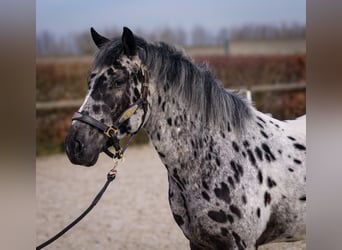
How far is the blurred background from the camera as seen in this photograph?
1991mm

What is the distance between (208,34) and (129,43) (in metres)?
0.97

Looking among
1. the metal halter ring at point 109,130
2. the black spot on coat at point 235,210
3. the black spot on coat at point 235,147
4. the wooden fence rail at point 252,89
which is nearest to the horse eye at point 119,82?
the metal halter ring at point 109,130

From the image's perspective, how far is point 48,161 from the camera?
3125 mm

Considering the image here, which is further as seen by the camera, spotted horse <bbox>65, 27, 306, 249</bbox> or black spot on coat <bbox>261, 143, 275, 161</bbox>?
black spot on coat <bbox>261, 143, 275, 161</bbox>

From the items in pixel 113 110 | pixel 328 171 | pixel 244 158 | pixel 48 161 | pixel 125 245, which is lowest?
pixel 125 245

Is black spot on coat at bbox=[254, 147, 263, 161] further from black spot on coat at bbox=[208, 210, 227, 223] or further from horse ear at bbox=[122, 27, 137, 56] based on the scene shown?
horse ear at bbox=[122, 27, 137, 56]

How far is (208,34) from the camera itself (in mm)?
2203

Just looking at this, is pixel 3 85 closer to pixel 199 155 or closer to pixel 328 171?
pixel 199 155

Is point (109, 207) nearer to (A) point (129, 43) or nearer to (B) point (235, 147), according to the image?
(B) point (235, 147)

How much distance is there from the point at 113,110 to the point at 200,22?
0.98 meters

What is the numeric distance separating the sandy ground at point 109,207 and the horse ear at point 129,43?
1092mm

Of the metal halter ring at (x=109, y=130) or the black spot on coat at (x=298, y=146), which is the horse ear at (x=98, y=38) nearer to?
the metal halter ring at (x=109, y=130)

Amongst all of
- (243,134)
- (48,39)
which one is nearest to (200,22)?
(48,39)

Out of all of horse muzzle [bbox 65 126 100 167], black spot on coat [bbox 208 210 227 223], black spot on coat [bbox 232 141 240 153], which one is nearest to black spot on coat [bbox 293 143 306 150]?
black spot on coat [bbox 232 141 240 153]
